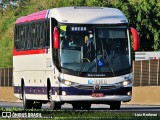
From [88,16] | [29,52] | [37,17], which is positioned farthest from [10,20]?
[88,16]

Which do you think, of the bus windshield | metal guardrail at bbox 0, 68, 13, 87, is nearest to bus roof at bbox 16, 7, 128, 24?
the bus windshield

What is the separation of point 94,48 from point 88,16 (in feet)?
4.93

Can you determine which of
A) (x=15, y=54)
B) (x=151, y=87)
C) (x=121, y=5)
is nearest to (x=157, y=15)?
(x=121, y=5)

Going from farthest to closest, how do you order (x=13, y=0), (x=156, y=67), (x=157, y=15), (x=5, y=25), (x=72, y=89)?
1. (x=13, y=0)
2. (x=5, y=25)
3. (x=157, y=15)
4. (x=156, y=67)
5. (x=72, y=89)

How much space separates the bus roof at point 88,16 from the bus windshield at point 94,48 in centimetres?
25

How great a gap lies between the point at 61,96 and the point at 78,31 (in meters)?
2.38

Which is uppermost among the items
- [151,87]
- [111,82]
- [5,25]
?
[111,82]

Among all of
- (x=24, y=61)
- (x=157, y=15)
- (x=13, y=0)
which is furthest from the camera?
(x=13, y=0)

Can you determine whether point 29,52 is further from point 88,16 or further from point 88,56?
point 88,56

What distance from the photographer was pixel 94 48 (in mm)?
31734

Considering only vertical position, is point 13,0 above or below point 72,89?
below

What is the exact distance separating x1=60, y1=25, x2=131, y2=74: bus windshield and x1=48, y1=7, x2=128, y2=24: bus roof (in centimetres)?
25

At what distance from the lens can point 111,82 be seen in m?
31.5

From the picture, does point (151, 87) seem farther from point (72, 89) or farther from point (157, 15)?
point (157, 15)
